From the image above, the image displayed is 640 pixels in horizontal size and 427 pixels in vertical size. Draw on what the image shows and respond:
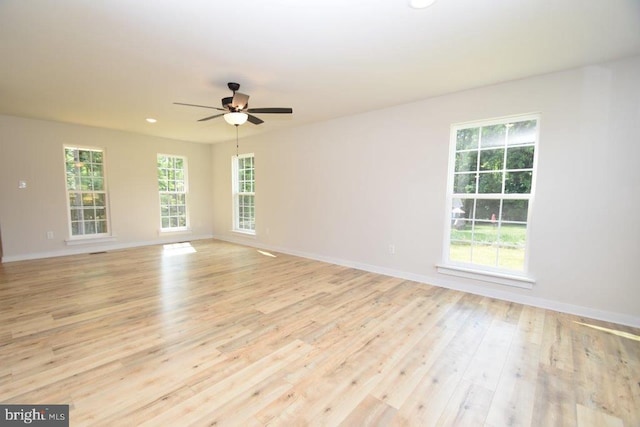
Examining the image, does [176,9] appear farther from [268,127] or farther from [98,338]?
[268,127]

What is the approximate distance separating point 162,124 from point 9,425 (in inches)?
190

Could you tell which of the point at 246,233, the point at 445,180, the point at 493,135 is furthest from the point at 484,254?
the point at 246,233

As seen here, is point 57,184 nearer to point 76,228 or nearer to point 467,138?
point 76,228

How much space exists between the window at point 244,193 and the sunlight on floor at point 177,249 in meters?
1.19

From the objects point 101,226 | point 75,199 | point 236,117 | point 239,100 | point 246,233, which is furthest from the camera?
point 246,233

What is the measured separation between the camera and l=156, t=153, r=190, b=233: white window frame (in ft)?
21.7

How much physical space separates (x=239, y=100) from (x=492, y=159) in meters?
3.07

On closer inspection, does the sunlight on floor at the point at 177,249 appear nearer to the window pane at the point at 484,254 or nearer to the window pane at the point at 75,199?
the window pane at the point at 75,199

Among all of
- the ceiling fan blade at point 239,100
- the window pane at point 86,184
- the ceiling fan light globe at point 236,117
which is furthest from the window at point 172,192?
the ceiling fan blade at point 239,100

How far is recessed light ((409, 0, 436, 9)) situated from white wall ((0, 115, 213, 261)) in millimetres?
6185

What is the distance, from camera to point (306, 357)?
7.00 feet

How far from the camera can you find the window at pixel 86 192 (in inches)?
215

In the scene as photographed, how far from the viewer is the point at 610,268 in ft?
9.05

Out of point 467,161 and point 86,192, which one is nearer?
point 467,161
